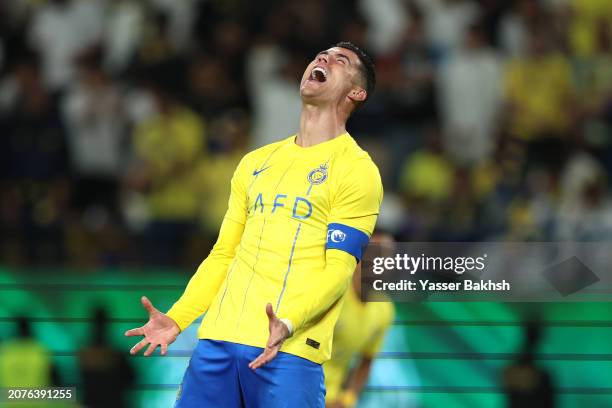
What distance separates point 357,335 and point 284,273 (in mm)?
2107

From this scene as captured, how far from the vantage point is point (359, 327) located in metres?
6.23

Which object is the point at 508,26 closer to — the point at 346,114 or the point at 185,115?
the point at 185,115

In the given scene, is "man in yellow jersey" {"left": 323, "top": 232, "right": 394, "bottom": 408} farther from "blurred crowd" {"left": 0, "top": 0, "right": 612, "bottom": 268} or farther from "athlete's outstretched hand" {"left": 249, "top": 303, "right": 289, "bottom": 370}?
"blurred crowd" {"left": 0, "top": 0, "right": 612, "bottom": 268}

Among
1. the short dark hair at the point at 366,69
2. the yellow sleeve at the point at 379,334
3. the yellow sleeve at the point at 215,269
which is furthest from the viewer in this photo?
the yellow sleeve at the point at 379,334

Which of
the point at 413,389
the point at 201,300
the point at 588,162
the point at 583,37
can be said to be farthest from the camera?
the point at 583,37

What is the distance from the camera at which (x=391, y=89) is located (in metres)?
9.91

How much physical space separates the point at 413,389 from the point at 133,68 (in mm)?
4980

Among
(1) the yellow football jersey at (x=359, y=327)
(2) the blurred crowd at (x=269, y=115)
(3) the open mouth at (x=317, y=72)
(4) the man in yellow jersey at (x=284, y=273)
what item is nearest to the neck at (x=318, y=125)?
(4) the man in yellow jersey at (x=284, y=273)

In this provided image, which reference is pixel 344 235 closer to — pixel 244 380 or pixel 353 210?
pixel 353 210

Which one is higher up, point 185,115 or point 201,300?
point 185,115

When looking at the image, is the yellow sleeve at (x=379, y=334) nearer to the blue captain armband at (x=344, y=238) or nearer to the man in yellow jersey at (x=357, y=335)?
the man in yellow jersey at (x=357, y=335)

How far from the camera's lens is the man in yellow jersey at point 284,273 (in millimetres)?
4090

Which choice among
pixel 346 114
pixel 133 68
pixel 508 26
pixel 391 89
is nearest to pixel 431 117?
pixel 391 89

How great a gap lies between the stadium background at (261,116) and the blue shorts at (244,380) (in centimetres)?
427
